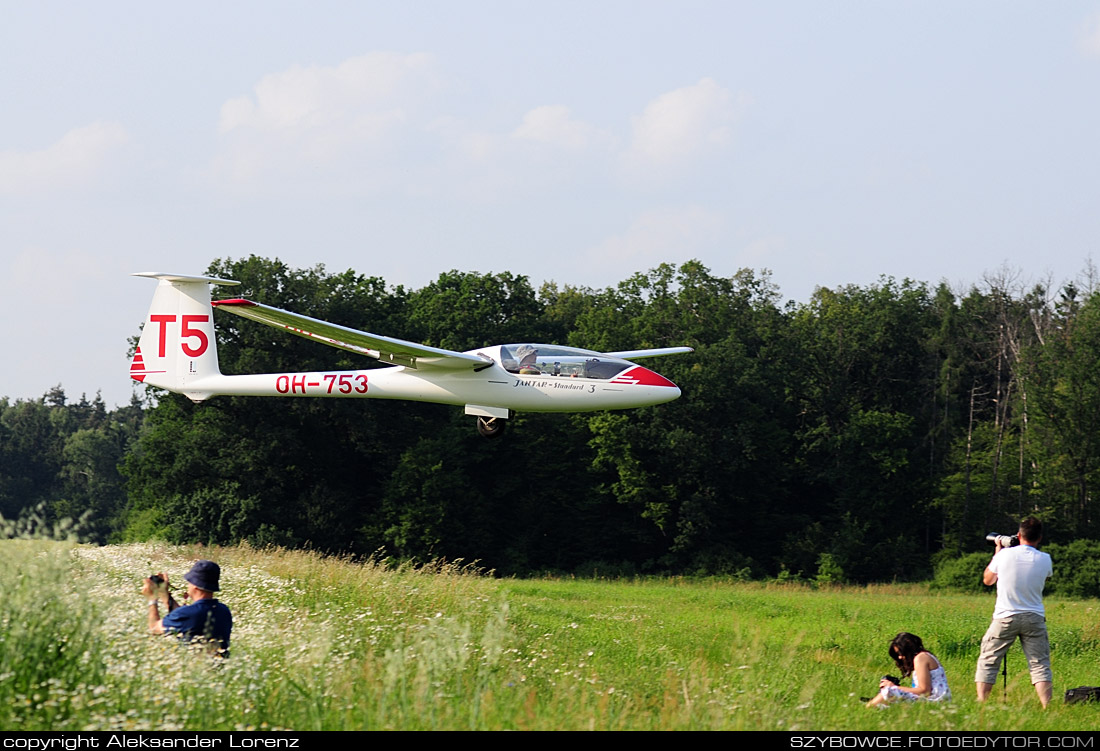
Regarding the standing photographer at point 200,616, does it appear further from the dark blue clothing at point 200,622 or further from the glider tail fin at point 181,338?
the glider tail fin at point 181,338

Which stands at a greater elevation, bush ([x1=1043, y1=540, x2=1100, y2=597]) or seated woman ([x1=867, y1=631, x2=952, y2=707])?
seated woman ([x1=867, y1=631, x2=952, y2=707])

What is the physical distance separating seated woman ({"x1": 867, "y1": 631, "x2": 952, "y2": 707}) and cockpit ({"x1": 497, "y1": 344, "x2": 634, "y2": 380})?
28.2 feet

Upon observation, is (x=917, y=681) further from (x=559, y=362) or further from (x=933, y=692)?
(x=559, y=362)

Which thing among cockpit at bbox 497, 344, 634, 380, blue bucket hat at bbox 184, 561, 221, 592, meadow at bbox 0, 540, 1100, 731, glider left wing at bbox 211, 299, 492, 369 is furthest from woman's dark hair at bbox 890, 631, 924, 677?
glider left wing at bbox 211, 299, 492, 369

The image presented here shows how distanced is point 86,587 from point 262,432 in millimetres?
45127

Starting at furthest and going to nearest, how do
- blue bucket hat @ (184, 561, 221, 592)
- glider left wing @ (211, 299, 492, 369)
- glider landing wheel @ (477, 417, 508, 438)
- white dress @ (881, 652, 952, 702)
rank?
glider landing wheel @ (477, 417, 508, 438), glider left wing @ (211, 299, 492, 369), white dress @ (881, 652, 952, 702), blue bucket hat @ (184, 561, 221, 592)

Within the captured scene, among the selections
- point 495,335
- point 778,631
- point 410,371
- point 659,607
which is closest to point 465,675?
point 410,371

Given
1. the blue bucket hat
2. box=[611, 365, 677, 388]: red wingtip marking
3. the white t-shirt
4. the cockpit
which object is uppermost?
the cockpit

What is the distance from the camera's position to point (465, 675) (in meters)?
10.2

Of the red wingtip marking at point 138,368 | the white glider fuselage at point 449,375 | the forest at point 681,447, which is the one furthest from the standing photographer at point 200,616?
the forest at point 681,447

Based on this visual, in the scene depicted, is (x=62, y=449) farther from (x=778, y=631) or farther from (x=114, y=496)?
(x=778, y=631)

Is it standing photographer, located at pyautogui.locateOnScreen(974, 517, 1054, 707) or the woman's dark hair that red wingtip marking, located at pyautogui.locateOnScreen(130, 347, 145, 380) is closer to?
the woman's dark hair

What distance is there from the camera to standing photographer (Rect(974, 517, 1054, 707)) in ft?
36.2

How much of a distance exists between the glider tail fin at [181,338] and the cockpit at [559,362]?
21.9 feet
